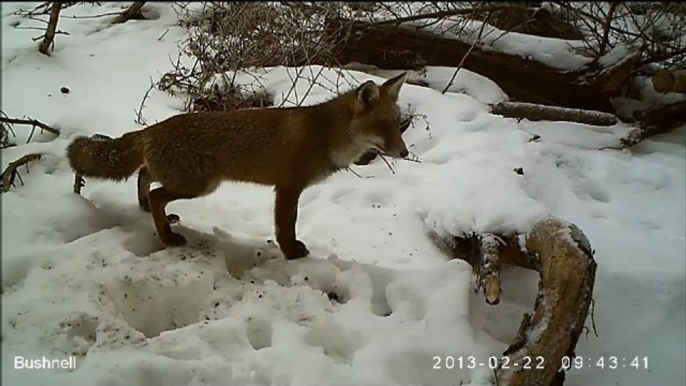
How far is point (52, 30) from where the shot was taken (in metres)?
5.39

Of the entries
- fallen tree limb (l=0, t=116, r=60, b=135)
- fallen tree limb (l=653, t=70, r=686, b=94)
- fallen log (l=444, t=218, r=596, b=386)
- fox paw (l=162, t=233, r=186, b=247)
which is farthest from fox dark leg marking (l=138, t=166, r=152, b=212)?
fallen tree limb (l=653, t=70, r=686, b=94)

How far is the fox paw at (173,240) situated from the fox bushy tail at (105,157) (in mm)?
492

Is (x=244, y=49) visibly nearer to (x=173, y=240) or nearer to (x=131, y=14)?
(x=131, y=14)

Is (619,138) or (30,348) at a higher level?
(619,138)

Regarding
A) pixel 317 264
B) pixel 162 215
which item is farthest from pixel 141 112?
pixel 317 264

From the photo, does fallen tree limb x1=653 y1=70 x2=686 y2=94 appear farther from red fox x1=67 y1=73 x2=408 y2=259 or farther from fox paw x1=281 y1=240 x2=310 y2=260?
fox paw x1=281 y1=240 x2=310 y2=260

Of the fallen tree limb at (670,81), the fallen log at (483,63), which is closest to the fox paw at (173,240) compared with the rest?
the fallen log at (483,63)

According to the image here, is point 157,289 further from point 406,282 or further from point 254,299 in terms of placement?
point 406,282

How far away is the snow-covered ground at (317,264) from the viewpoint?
8.62 feet

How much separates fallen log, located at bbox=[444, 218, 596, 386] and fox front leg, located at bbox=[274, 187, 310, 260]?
1054mm

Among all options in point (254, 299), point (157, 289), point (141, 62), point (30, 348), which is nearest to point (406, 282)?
point (254, 299)

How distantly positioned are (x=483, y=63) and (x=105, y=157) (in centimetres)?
432

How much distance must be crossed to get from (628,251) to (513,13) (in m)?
Answer: 3.56

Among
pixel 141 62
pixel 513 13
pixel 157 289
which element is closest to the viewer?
pixel 157 289
